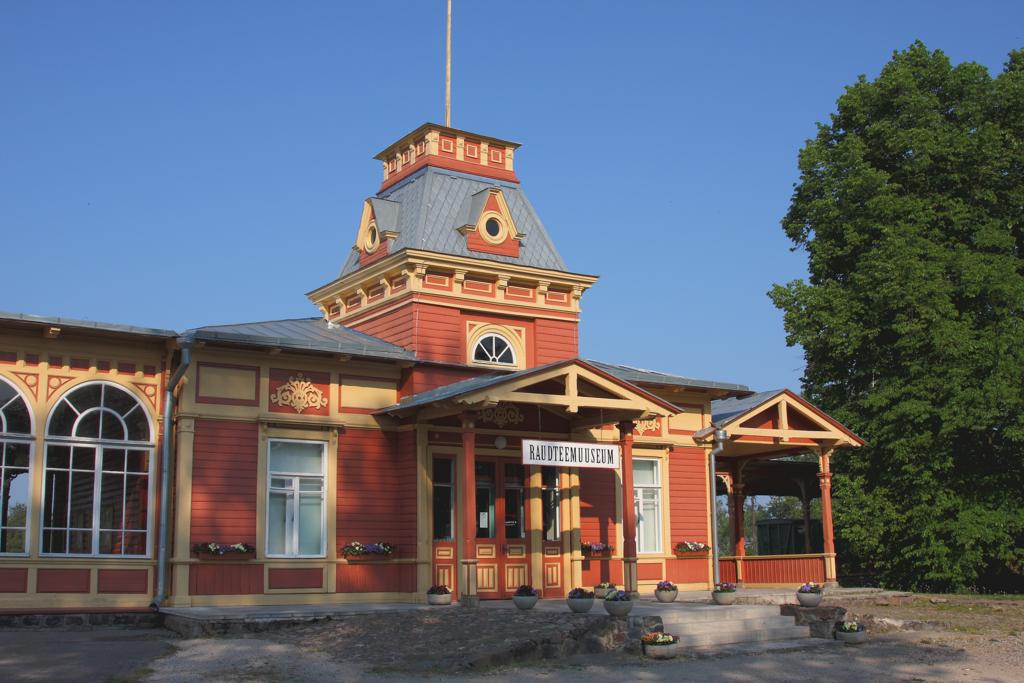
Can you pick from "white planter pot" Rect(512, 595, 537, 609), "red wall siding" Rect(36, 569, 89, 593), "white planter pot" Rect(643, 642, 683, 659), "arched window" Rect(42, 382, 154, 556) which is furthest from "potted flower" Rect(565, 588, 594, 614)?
"red wall siding" Rect(36, 569, 89, 593)

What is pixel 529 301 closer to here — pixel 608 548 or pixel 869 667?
pixel 608 548

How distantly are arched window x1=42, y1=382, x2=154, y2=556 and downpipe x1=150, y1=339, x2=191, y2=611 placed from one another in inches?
10.8

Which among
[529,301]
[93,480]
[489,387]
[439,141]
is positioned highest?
[439,141]

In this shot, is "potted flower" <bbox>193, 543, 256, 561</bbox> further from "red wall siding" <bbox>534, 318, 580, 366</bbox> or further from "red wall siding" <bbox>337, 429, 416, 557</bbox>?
"red wall siding" <bbox>534, 318, 580, 366</bbox>

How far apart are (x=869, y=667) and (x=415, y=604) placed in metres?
7.55

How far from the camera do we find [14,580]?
15898 millimetres

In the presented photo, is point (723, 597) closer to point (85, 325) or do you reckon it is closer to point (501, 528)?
point (501, 528)

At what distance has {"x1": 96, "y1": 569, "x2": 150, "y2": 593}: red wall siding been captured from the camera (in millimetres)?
16531

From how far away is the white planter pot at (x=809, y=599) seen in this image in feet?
56.2

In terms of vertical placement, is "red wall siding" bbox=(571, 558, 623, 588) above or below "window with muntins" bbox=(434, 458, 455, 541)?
below

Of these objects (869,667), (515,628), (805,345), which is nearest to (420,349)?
(515,628)

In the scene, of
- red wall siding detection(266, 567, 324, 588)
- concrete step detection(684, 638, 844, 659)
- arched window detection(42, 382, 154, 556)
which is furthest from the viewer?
red wall siding detection(266, 567, 324, 588)

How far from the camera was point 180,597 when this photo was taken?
16.7 m

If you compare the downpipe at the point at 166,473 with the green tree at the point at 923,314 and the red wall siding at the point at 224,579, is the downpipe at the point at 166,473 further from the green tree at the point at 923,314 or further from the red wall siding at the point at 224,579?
the green tree at the point at 923,314
